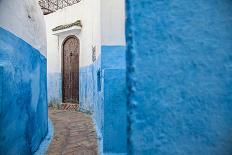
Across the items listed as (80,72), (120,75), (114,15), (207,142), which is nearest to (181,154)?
(207,142)

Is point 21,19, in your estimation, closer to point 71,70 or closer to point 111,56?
point 111,56

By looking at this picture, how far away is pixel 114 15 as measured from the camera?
6.39 meters

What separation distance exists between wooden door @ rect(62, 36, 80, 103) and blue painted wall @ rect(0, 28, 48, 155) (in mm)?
6607

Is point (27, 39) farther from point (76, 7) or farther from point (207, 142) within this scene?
point (76, 7)

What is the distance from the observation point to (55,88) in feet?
44.5

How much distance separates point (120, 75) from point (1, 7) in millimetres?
2500

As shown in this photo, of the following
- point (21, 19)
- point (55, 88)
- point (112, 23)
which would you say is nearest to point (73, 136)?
point (112, 23)

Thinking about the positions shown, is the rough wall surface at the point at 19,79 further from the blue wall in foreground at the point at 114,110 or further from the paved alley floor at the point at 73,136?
the blue wall in foreground at the point at 114,110

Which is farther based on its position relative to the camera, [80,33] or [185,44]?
[80,33]

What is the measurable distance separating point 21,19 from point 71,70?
837cm

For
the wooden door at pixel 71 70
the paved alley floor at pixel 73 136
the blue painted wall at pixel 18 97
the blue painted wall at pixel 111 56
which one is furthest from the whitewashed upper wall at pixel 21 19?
the wooden door at pixel 71 70

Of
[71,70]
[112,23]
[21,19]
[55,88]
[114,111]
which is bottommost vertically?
[114,111]

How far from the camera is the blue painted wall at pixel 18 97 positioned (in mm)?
3604

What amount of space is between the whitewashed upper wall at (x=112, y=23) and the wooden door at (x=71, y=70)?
246 inches
